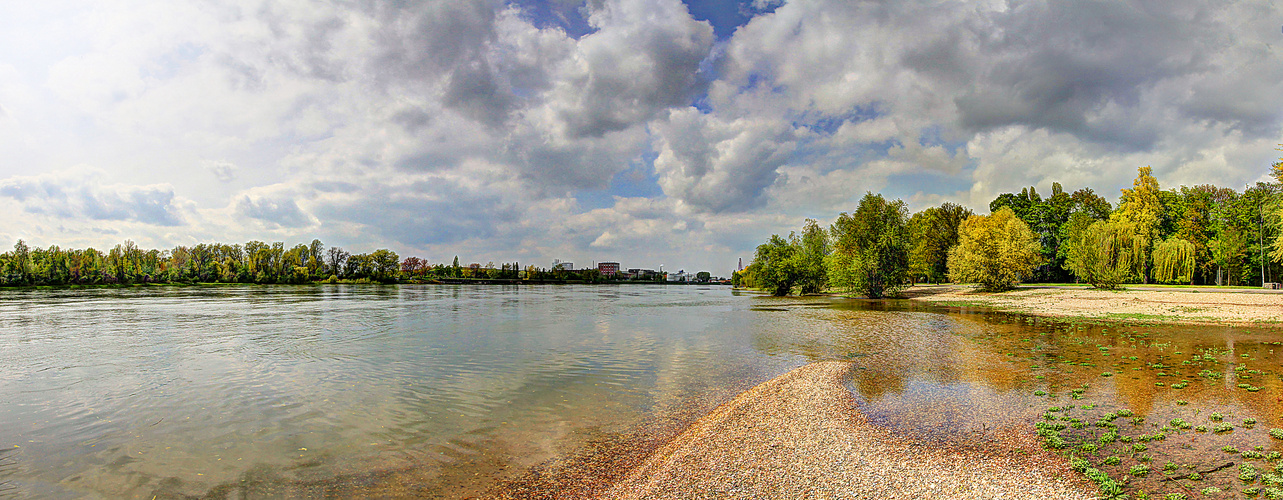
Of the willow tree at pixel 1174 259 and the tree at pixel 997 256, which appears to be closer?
the willow tree at pixel 1174 259

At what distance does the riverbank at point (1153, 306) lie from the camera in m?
29.6

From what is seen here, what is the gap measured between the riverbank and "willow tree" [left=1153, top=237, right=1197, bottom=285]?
422 inches

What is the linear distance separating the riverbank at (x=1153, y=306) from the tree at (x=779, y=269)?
30896 mm

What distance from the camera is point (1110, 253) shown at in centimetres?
5431

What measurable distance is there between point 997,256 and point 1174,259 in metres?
16.3

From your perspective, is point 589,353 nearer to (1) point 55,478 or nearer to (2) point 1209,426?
(1) point 55,478

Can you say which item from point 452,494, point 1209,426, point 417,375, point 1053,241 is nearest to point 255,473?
point 452,494

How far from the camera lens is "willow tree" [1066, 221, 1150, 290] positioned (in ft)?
174

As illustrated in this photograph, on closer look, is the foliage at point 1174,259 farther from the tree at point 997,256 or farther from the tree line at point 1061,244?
the tree at point 997,256

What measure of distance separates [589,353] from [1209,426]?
752 inches

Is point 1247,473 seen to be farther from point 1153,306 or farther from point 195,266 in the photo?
point 195,266

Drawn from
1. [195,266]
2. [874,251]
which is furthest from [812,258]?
[195,266]

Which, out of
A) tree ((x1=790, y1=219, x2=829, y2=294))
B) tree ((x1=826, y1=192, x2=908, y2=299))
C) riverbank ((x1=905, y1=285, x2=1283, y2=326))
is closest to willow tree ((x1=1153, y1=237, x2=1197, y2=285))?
riverbank ((x1=905, y1=285, x2=1283, y2=326))

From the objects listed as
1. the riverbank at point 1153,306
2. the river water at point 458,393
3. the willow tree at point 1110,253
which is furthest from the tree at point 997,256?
the river water at point 458,393
